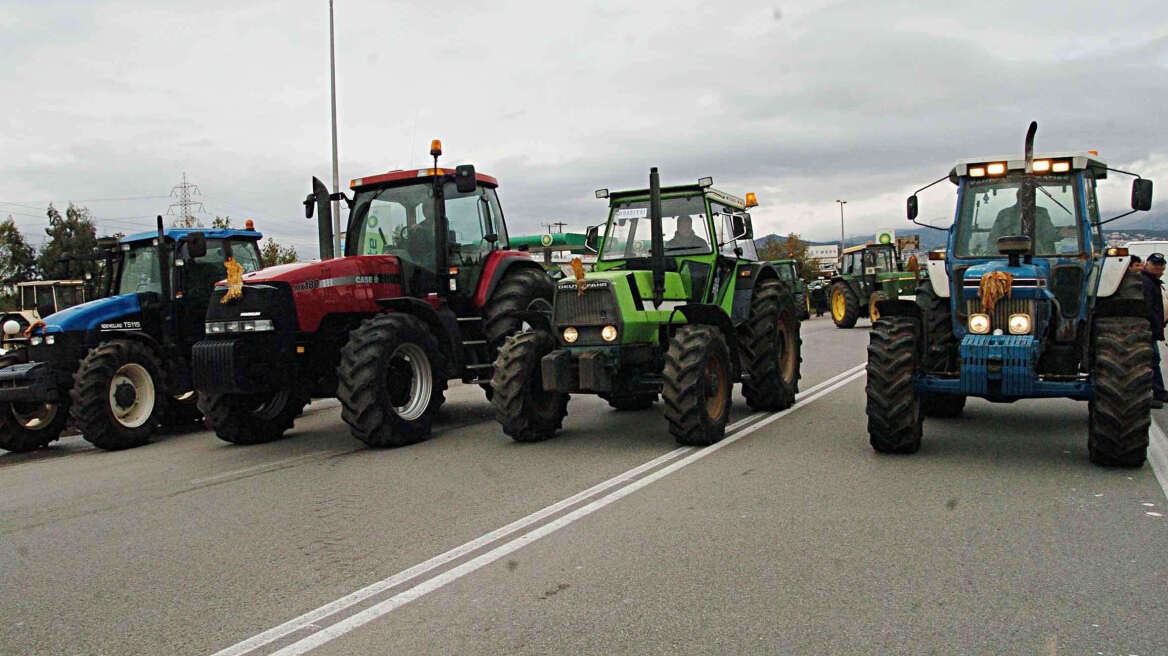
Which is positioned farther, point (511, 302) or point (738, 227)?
point (511, 302)

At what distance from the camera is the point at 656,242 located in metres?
9.02

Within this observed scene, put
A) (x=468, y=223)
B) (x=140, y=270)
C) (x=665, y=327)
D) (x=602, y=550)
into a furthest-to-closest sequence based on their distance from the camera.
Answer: (x=140, y=270)
(x=468, y=223)
(x=665, y=327)
(x=602, y=550)

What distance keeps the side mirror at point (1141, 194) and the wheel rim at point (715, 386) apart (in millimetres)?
3810

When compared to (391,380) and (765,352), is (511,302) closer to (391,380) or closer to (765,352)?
(391,380)

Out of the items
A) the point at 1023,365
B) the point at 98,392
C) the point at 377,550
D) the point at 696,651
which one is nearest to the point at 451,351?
the point at 98,392

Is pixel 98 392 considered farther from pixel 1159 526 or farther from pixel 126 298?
pixel 1159 526

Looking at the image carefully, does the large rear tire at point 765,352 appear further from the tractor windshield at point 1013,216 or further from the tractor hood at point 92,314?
the tractor hood at point 92,314

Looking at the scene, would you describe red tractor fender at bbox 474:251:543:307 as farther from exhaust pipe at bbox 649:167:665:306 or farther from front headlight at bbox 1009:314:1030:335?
front headlight at bbox 1009:314:1030:335

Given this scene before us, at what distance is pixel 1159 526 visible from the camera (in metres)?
5.50

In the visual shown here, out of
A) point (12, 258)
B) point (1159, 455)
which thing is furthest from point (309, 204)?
point (12, 258)

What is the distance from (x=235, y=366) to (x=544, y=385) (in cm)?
293

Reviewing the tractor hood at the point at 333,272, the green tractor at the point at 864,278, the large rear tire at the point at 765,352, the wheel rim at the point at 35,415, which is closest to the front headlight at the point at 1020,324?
the large rear tire at the point at 765,352

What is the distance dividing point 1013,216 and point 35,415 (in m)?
10.8

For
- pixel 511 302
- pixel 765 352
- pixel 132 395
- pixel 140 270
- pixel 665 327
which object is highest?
pixel 140 270
